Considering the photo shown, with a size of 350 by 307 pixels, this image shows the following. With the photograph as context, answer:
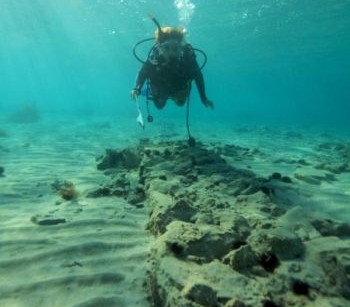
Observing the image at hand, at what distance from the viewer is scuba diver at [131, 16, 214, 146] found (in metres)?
→ 9.47

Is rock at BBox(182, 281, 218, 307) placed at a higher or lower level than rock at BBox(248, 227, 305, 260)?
lower

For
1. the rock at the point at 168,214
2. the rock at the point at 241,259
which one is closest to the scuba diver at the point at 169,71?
the rock at the point at 168,214

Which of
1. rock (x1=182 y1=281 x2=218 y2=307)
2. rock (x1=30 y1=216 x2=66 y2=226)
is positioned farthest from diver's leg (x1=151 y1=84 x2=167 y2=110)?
rock (x1=182 y1=281 x2=218 y2=307)

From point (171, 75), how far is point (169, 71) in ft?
0.38

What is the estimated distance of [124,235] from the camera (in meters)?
4.77

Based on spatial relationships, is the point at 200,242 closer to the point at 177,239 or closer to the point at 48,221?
the point at 177,239

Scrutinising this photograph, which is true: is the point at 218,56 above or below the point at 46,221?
above

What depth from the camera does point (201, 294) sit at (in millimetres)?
2703

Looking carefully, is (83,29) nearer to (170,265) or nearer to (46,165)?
(46,165)

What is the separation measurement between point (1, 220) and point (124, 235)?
6.42 ft

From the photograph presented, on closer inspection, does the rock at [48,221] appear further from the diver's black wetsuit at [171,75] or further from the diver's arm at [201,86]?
the diver's arm at [201,86]

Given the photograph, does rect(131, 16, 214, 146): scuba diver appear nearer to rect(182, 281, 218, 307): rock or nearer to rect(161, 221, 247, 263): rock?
rect(161, 221, 247, 263): rock

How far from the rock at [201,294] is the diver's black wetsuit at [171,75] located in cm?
743

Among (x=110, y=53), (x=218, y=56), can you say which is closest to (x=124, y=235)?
(x=218, y=56)
